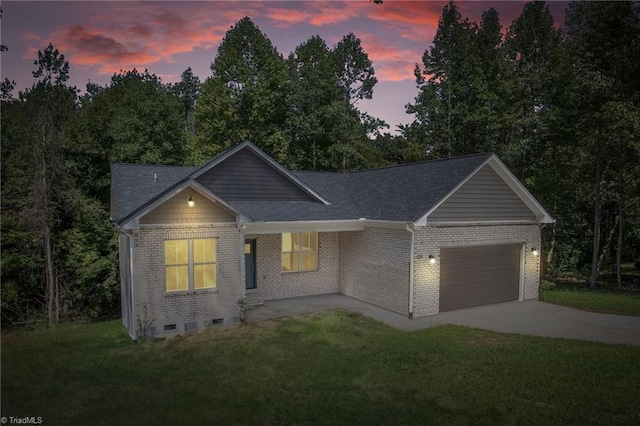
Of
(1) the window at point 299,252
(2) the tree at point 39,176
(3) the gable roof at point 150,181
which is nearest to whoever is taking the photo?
(3) the gable roof at point 150,181

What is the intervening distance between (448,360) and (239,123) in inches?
985

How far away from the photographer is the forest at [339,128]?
1961 centimetres

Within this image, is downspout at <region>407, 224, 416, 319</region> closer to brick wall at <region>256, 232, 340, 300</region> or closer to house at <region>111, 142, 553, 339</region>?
house at <region>111, 142, 553, 339</region>

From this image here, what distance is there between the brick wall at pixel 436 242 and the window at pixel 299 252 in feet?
15.9

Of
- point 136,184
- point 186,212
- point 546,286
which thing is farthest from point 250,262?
point 546,286

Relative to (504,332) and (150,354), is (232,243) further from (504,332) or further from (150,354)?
(504,332)

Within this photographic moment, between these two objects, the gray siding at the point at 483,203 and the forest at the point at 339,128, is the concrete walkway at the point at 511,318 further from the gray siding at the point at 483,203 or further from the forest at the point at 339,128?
the forest at the point at 339,128

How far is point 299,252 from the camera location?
55.6 ft

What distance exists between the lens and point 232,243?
1277 centimetres

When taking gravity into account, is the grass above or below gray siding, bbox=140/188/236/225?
below

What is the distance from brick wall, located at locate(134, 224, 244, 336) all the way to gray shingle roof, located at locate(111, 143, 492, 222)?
1303 millimetres

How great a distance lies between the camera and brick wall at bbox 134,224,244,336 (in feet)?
37.8

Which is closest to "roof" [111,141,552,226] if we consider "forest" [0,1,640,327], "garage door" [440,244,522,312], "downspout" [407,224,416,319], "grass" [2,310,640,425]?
"downspout" [407,224,416,319]

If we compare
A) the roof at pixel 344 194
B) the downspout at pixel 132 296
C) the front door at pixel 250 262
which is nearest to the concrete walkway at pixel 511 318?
the front door at pixel 250 262
